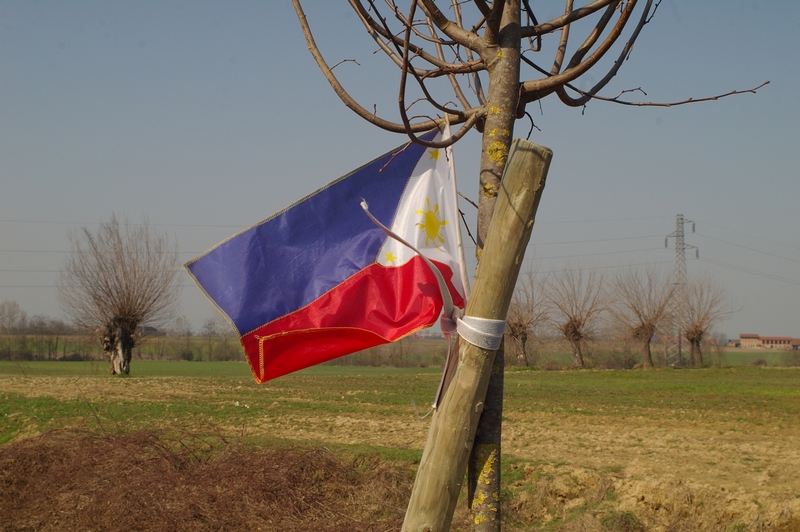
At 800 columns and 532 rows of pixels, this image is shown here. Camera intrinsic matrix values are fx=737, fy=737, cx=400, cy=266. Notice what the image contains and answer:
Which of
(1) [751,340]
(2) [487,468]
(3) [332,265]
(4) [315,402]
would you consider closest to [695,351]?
(4) [315,402]

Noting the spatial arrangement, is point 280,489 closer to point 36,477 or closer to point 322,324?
point 36,477

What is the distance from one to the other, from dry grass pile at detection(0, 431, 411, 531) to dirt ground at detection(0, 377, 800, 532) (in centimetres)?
76

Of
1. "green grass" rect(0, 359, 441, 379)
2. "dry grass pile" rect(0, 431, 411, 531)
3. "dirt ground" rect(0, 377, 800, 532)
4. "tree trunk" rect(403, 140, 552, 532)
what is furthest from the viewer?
"green grass" rect(0, 359, 441, 379)

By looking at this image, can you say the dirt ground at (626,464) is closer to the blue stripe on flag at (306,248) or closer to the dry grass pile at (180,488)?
the dry grass pile at (180,488)

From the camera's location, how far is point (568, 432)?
45.8ft

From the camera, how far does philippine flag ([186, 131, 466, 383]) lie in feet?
12.9

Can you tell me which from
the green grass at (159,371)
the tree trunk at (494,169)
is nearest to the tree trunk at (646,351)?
the green grass at (159,371)

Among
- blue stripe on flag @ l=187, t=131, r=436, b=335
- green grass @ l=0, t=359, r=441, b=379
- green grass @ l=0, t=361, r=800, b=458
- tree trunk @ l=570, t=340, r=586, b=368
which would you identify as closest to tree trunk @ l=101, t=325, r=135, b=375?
green grass @ l=0, t=359, r=441, b=379

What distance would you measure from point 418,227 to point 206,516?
405cm

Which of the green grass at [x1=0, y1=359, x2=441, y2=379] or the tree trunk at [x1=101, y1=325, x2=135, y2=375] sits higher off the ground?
the tree trunk at [x1=101, y1=325, x2=135, y2=375]

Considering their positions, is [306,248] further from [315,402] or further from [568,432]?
[315,402]

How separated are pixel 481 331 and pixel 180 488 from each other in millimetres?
5318

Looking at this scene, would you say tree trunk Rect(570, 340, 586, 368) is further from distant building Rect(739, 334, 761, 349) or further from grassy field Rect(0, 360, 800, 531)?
distant building Rect(739, 334, 761, 349)

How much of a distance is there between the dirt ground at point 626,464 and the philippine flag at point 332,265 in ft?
9.77
